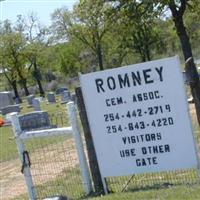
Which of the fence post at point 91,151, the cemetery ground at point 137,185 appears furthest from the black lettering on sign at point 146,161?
the fence post at point 91,151

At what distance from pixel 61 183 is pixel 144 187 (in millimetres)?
2399

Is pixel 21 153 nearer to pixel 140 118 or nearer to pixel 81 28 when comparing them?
pixel 140 118

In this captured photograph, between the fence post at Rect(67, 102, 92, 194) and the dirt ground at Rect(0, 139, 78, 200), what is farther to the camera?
the dirt ground at Rect(0, 139, 78, 200)

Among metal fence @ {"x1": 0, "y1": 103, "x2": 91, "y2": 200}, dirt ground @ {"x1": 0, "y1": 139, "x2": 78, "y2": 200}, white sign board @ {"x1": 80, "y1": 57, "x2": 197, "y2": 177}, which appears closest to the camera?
white sign board @ {"x1": 80, "y1": 57, "x2": 197, "y2": 177}

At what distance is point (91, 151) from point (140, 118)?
116 cm

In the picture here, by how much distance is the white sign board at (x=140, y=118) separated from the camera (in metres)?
6.77

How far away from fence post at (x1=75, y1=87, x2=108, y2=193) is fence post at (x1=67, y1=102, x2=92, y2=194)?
0.09 m

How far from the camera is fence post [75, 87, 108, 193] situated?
25.3 feet

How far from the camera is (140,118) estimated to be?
23.1 feet

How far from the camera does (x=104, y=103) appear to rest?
726 centimetres

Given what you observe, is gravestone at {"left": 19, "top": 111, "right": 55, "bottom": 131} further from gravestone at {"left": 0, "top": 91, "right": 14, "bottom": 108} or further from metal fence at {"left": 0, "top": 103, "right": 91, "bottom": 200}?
gravestone at {"left": 0, "top": 91, "right": 14, "bottom": 108}

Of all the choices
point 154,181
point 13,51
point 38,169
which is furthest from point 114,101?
point 13,51

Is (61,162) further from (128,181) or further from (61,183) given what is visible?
(128,181)

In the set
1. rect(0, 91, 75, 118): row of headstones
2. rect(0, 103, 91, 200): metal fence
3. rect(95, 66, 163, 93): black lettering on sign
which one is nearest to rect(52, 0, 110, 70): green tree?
rect(0, 91, 75, 118): row of headstones
